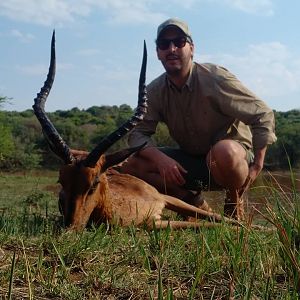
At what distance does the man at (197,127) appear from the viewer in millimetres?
6922

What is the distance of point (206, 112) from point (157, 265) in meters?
4.19

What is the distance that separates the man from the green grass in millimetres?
2699

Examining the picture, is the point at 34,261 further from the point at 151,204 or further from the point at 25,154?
the point at 25,154

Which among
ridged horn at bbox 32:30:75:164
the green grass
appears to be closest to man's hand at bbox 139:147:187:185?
ridged horn at bbox 32:30:75:164

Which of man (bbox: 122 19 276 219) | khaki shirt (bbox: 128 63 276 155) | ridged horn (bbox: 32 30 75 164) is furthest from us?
khaki shirt (bbox: 128 63 276 155)

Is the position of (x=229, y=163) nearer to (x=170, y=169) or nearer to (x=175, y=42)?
(x=170, y=169)

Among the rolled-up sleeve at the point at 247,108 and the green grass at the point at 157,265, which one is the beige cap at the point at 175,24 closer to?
the rolled-up sleeve at the point at 247,108

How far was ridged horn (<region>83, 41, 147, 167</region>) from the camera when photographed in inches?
224

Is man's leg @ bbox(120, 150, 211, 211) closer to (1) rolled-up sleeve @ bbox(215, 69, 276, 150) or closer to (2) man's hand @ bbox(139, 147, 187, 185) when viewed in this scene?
(2) man's hand @ bbox(139, 147, 187, 185)

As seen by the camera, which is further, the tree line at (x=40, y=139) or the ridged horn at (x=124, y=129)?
the tree line at (x=40, y=139)

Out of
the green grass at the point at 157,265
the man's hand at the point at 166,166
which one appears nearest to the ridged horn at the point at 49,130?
the green grass at the point at 157,265

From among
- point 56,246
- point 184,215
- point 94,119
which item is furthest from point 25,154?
point 56,246

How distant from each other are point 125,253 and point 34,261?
58 cm

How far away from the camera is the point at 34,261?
3.54 metres
